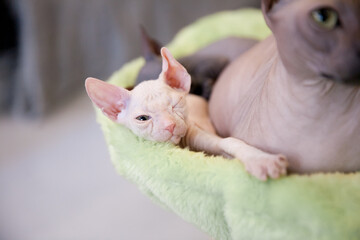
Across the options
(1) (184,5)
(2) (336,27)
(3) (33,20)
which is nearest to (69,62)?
(3) (33,20)

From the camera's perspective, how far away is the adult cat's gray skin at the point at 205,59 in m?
0.90

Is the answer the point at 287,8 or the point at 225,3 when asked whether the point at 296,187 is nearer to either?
the point at 287,8

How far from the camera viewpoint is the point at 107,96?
0.65 meters

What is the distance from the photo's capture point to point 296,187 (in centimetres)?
51

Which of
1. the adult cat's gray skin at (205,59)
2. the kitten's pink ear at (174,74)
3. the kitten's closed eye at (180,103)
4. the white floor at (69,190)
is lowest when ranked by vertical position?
the white floor at (69,190)

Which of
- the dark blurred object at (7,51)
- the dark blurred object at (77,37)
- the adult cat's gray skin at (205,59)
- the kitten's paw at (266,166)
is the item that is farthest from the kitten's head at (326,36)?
the dark blurred object at (7,51)

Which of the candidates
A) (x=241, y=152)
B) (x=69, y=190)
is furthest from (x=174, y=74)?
(x=69, y=190)

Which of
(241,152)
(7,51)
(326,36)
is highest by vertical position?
(326,36)

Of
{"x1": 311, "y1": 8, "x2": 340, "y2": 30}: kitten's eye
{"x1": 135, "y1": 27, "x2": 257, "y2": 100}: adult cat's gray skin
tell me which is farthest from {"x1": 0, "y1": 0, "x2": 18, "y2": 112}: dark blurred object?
{"x1": 311, "y1": 8, "x2": 340, "y2": 30}: kitten's eye

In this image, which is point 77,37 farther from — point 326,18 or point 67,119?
point 326,18

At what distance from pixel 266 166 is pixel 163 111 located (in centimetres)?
19

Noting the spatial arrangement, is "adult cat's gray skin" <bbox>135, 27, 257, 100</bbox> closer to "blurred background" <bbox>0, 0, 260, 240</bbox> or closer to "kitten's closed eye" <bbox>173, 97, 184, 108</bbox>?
"kitten's closed eye" <bbox>173, 97, 184, 108</bbox>

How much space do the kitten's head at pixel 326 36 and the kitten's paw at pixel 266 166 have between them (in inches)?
4.7

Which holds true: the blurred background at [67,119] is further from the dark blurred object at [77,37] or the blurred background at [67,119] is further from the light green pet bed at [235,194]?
the light green pet bed at [235,194]
